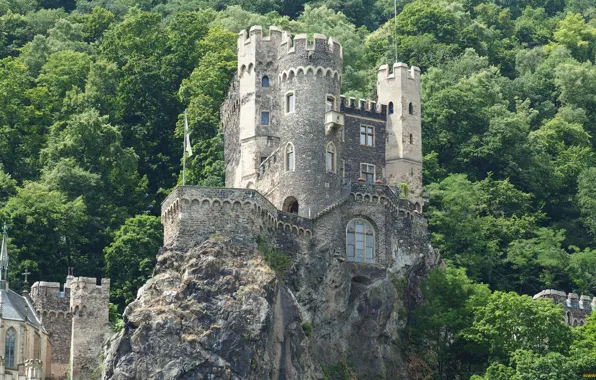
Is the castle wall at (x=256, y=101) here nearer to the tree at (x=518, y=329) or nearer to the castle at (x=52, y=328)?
the castle at (x=52, y=328)

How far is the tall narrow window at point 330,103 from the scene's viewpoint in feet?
311

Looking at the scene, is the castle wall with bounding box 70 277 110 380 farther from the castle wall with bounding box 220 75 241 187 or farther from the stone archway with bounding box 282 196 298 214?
the stone archway with bounding box 282 196 298 214

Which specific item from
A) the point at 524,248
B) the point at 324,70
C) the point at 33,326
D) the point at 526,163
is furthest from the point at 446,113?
the point at 33,326

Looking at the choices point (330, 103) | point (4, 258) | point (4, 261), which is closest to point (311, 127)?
point (330, 103)

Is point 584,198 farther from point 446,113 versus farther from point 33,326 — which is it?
point 33,326

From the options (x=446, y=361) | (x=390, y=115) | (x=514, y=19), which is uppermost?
(x=514, y=19)

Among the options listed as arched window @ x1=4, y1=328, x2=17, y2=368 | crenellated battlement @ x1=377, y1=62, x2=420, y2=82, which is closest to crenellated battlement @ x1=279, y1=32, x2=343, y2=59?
crenellated battlement @ x1=377, y1=62, x2=420, y2=82

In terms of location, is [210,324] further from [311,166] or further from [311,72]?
[311,72]

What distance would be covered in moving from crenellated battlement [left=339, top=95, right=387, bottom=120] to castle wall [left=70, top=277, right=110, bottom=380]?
16.8 m

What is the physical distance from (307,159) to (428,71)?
36.6 metres

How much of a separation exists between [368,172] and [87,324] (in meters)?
18.1

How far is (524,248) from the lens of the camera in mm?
108750

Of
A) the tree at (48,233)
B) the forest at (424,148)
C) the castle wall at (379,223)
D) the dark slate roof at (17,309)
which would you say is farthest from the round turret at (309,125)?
the tree at (48,233)

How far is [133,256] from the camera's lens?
104 meters
